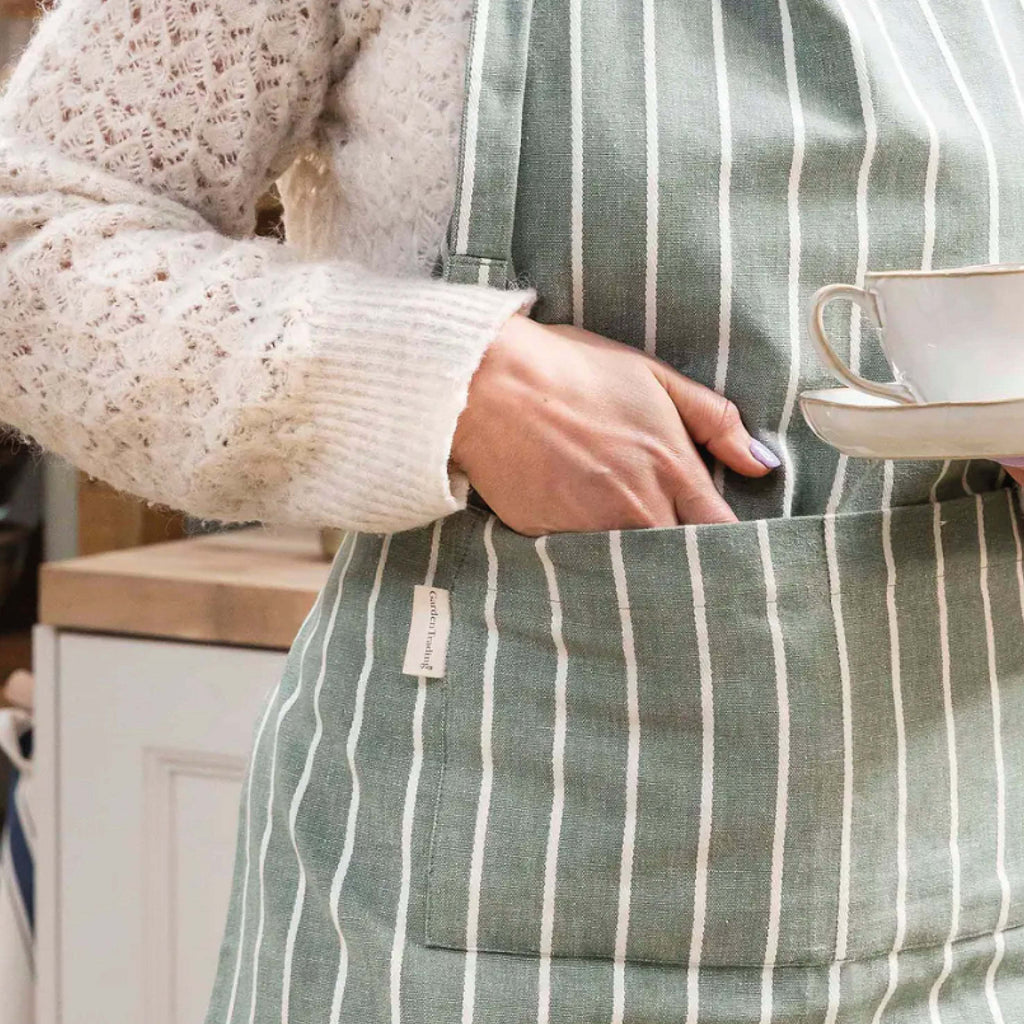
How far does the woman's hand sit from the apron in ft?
0.06

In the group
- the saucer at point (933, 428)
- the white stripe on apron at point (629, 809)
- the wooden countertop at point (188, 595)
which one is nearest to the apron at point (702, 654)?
the white stripe on apron at point (629, 809)

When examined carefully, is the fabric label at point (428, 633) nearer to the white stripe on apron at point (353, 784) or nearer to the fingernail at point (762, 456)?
the white stripe on apron at point (353, 784)

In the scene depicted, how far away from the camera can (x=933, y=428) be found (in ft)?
1.66

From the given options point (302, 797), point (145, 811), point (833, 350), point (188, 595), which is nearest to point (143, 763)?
point (145, 811)

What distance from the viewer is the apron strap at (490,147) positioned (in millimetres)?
640

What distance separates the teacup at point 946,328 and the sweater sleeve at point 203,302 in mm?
158

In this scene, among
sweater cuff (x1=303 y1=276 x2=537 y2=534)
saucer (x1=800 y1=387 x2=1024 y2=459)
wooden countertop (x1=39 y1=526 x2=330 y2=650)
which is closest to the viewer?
saucer (x1=800 y1=387 x2=1024 y2=459)

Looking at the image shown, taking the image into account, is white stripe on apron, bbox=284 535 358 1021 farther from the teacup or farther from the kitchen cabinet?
the kitchen cabinet

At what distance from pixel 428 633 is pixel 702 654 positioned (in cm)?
13

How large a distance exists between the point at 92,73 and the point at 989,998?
0.62 m

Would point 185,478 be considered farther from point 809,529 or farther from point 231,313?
point 809,529

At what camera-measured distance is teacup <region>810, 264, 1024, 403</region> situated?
54 centimetres

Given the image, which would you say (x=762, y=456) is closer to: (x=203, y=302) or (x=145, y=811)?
(x=203, y=302)

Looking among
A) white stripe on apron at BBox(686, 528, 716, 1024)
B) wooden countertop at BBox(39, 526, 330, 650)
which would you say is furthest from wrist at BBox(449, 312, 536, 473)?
wooden countertop at BBox(39, 526, 330, 650)
